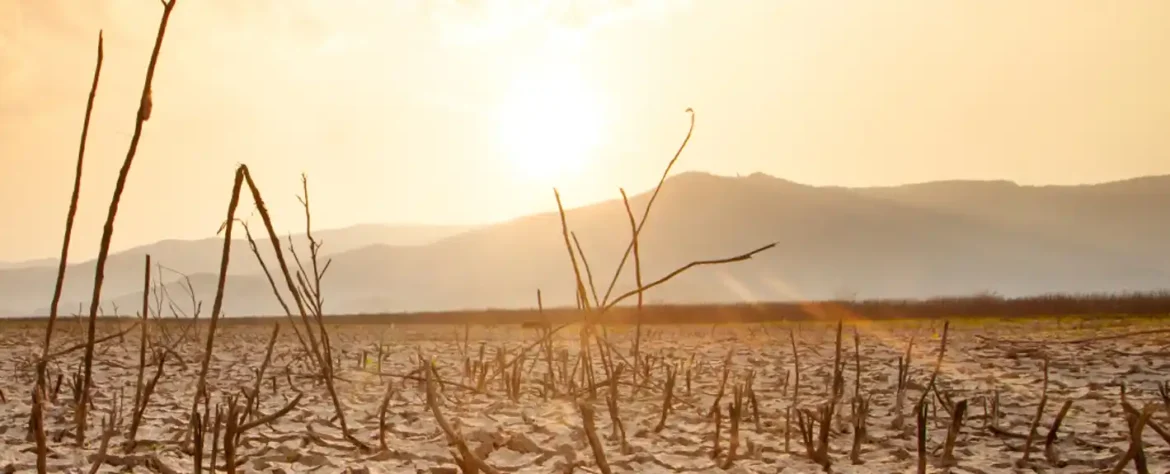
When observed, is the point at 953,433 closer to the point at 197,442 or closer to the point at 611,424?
the point at 611,424

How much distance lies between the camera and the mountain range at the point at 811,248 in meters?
128

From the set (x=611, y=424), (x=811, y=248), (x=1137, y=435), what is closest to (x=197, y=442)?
(x=1137, y=435)

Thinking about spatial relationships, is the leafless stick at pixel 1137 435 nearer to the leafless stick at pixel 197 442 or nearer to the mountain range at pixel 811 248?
the leafless stick at pixel 197 442

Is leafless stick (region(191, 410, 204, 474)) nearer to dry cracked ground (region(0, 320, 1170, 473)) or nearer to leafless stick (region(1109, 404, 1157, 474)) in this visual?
dry cracked ground (region(0, 320, 1170, 473))

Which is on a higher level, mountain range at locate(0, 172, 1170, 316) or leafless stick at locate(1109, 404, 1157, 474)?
mountain range at locate(0, 172, 1170, 316)

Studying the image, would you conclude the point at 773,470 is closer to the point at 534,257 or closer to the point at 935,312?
the point at 935,312

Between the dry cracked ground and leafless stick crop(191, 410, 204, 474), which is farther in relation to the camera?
the dry cracked ground

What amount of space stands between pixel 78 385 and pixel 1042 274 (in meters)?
142

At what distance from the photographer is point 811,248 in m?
136

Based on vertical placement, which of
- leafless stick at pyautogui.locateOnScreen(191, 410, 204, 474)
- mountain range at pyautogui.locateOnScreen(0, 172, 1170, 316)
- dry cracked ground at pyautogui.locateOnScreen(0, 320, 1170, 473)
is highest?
mountain range at pyautogui.locateOnScreen(0, 172, 1170, 316)

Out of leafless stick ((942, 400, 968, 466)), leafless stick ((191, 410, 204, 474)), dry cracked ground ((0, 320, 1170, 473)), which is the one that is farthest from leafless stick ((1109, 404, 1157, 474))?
leafless stick ((191, 410, 204, 474))

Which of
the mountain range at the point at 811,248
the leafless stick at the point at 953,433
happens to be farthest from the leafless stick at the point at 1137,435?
the mountain range at the point at 811,248

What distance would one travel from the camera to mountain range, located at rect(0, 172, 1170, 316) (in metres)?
128

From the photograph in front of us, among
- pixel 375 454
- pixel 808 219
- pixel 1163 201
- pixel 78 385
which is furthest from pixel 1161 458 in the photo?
pixel 1163 201
